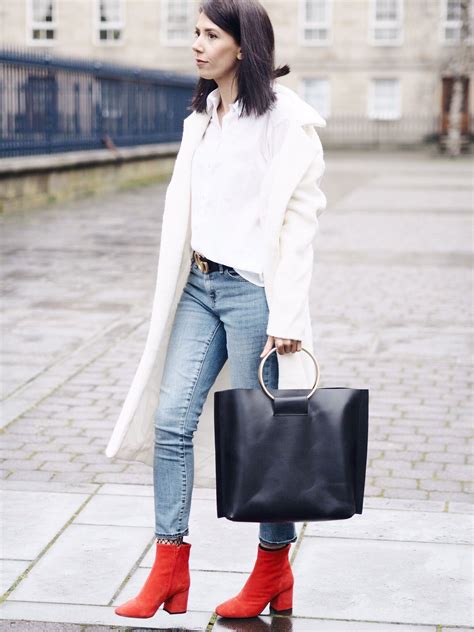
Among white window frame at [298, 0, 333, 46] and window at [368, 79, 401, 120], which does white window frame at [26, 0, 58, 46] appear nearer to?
white window frame at [298, 0, 333, 46]

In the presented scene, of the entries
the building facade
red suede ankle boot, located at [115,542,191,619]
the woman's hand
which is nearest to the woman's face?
the woman's hand

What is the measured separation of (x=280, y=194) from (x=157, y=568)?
1108 millimetres

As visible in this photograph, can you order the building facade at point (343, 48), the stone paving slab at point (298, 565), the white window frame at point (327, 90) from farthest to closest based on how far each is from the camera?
the white window frame at point (327, 90), the building facade at point (343, 48), the stone paving slab at point (298, 565)

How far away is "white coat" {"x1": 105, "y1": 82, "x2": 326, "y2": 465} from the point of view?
341 centimetres

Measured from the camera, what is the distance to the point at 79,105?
19250mm

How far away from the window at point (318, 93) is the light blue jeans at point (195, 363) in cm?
4088

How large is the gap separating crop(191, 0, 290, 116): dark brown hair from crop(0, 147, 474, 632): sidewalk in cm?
96

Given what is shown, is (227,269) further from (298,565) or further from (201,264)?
(298,565)

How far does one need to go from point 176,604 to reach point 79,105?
1635cm

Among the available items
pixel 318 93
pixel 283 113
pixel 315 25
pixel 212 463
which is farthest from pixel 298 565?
pixel 315 25

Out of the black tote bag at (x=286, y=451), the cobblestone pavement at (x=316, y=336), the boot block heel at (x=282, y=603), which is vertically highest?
the black tote bag at (x=286, y=451)

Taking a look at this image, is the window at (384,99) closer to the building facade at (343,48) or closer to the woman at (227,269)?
the building facade at (343,48)

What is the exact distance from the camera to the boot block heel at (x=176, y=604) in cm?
357

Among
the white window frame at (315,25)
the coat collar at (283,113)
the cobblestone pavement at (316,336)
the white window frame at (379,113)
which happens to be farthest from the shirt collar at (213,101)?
the white window frame at (315,25)
